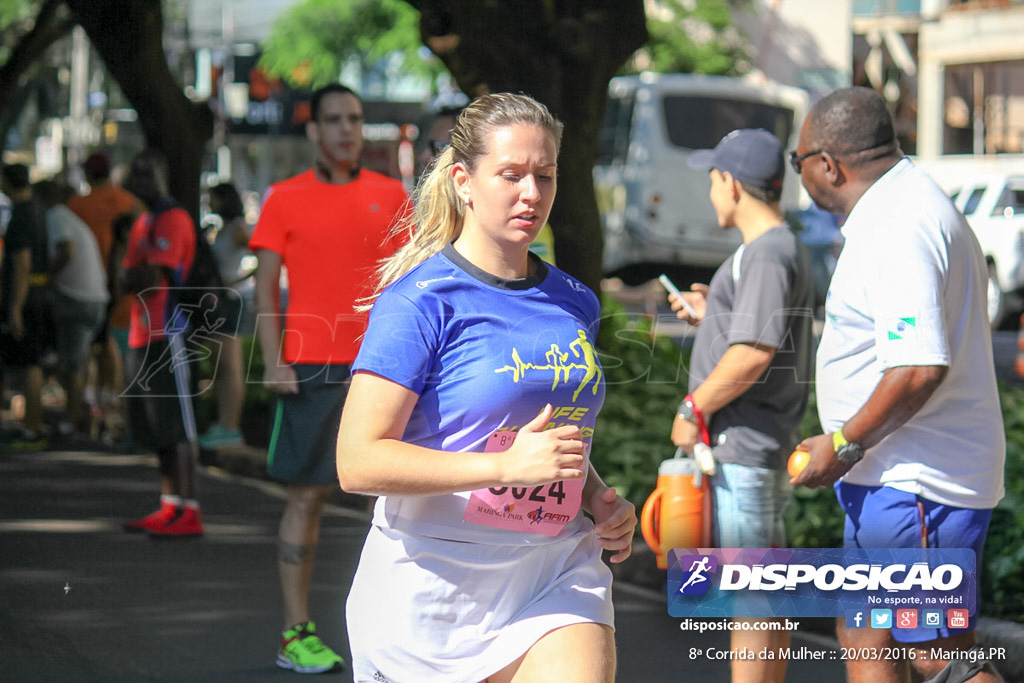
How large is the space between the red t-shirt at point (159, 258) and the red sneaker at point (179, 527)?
0.92m

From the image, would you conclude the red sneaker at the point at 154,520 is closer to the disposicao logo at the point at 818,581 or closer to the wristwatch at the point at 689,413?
the disposicao logo at the point at 818,581

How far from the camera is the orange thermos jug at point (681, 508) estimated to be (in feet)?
15.4

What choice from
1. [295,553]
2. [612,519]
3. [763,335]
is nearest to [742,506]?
[763,335]

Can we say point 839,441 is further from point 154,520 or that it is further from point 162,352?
point 154,520

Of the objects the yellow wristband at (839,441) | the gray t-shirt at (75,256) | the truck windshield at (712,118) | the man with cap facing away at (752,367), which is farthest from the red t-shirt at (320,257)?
the truck windshield at (712,118)

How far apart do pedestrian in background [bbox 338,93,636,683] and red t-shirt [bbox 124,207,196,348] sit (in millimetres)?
4776

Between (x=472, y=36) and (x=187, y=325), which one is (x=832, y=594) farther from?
(x=472, y=36)

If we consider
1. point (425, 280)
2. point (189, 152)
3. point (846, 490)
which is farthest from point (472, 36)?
point (425, 280)

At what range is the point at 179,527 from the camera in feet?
25.8

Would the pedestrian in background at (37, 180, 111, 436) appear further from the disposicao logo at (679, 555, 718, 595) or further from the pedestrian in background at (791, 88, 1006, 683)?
the pedestrian in background at (791, 88, 1006, 683)

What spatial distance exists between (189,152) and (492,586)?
1020 centimetres

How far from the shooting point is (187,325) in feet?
25.7

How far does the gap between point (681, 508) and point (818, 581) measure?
2.06 feet

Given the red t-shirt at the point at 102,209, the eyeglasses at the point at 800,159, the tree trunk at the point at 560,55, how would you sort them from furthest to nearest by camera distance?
1. the red t-shirt at the point at 102,209
2. the tree trunk at the point at 560,55
3. the eyeglasses at the point at 800,159
